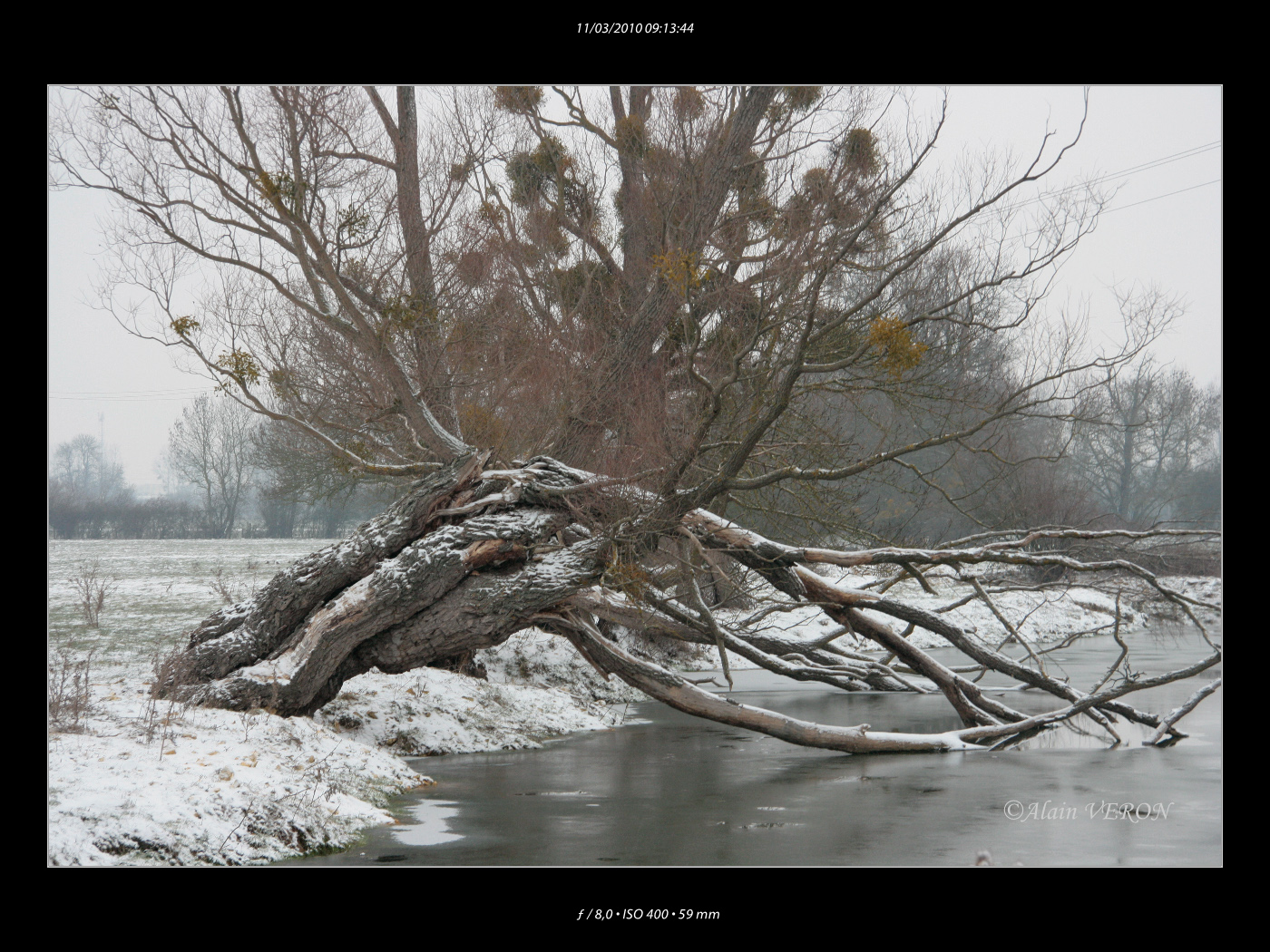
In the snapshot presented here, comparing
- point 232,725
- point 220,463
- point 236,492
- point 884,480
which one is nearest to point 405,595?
point 232,725

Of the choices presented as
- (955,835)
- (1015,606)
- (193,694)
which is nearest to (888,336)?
(955,835)

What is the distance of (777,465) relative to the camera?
30.8 feet

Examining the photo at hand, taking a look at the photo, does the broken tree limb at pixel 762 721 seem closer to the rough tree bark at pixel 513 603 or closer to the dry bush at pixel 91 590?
the rough tree bark at pixel 513 603

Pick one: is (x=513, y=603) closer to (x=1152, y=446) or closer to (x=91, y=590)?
(x=91, y=590)

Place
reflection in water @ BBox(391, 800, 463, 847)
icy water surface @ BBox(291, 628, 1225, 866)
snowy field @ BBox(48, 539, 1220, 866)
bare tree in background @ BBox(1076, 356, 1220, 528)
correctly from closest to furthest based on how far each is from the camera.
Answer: snowy field @ BBox(48, 539, 1220, 866)
icy water surface @ BBox(291, 628, 1225, 866)
reflection in water @ BBox(391, 800, 463, 847)
bare tree in background @ BBox(1076, 356, 1220, 528)

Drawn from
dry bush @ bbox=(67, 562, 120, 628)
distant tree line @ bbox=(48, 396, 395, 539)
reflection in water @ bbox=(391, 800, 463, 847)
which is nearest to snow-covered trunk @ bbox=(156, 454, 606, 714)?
reflection in water @ bbox=(391, 800, 463, 847)

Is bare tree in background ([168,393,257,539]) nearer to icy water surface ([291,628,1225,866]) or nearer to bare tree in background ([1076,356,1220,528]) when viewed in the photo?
icy water surface ([291,628,1225,866])

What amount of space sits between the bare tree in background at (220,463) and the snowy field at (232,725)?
0.82m

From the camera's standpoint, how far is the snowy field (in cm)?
476

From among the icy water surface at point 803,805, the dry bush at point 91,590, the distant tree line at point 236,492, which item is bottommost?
the icy water surface at point 803,805

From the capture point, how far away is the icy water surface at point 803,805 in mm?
5117

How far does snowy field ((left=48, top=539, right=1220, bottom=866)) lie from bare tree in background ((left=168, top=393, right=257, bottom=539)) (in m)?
0.82

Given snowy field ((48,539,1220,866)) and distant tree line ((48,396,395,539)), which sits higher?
distant tree line ((48,396,395,539))

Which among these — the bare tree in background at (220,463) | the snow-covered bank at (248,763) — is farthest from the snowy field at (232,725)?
the bare tree in background at (220,463)
